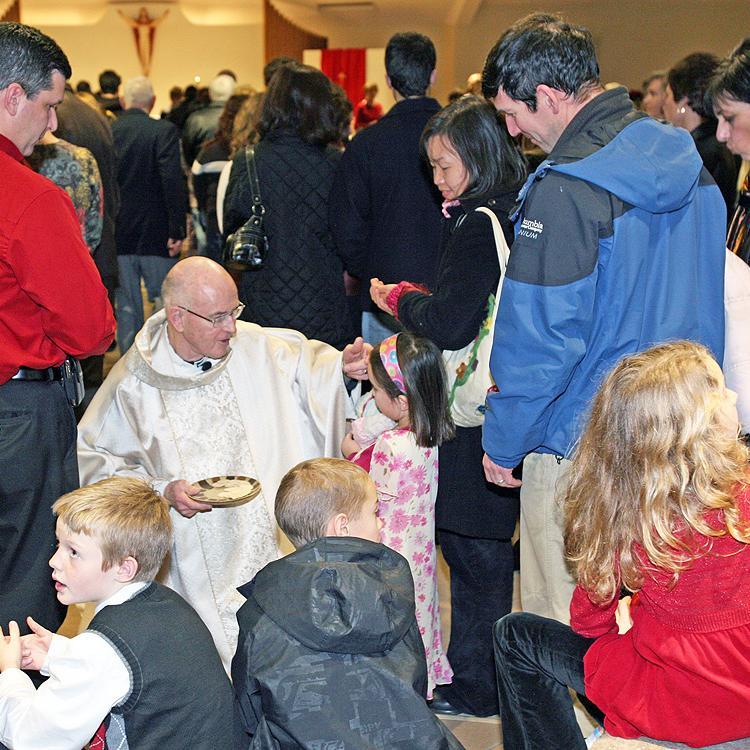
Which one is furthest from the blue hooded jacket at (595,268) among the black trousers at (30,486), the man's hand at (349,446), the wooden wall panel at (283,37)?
the wooden wall panel at (283,37)

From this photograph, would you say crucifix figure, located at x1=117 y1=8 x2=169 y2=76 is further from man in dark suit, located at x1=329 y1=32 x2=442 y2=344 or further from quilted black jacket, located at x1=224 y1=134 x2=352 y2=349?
man in dark suit, located at x1=329 y1=32 x2=442 y2=344

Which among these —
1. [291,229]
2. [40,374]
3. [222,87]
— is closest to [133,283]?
[222,87]

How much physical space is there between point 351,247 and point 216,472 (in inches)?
47.7

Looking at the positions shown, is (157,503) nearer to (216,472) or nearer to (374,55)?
(216,472)

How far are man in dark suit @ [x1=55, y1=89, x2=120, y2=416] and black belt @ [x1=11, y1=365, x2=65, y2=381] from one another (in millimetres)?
2362

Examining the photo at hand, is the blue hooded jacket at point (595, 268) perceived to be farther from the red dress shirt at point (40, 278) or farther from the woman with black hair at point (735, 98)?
the red dress shirt at point (40, 278)

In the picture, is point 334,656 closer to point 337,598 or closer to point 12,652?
point 337,598

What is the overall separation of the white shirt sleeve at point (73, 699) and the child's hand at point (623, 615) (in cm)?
100

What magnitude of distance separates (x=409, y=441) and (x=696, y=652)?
1170 millimetres

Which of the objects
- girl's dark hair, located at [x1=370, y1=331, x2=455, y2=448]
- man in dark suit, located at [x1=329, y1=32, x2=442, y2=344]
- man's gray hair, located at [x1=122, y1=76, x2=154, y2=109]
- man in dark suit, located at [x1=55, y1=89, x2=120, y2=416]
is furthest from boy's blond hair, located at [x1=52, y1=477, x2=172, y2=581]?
man's gray hair, located at [x1=122, y1=76, x2=154, y2=109]

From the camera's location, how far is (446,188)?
2.81 meters

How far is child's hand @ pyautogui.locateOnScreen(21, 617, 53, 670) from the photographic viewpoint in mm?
2047

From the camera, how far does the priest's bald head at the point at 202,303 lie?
2859 mm

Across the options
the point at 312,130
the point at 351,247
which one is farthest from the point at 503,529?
the point at 312,130
